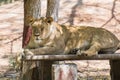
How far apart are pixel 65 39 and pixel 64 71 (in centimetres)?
73

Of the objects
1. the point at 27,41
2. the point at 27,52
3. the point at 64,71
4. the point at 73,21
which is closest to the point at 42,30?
the point at 27,52

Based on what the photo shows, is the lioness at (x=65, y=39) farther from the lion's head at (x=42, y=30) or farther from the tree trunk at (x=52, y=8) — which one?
the tree trunk at (x=52, y=8)

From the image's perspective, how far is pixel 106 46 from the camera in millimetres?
4621

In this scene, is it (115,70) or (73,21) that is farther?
(73,21)

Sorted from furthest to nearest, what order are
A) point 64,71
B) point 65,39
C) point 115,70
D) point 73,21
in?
1. point 73,21
2. point 115,70
3. point 65,39
4. point 64,71

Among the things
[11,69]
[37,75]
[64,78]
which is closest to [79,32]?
[64,78]

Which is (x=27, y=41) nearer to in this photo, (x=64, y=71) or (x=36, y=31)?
(x=36, y=31)

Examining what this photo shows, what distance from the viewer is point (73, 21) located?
10.9m

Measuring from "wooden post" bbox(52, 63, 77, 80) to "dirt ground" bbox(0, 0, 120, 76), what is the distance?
17.2ft

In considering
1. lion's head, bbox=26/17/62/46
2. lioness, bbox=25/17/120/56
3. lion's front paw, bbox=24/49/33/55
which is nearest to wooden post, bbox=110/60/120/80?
lioness, bbox=25/17/120/56

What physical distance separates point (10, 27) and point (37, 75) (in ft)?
15.5

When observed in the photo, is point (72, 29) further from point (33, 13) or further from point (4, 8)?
point (4, 8)

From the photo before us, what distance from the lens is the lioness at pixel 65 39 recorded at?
4.38 metres

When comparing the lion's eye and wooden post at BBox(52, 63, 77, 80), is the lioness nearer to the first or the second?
the lion's eye
